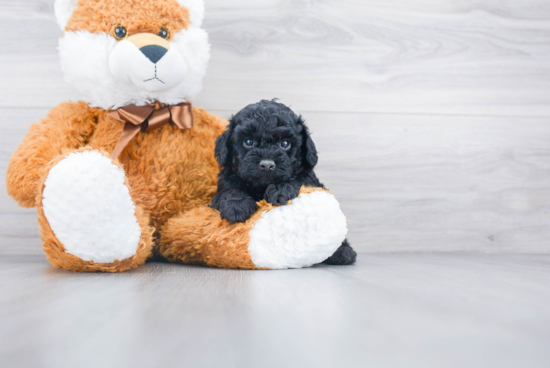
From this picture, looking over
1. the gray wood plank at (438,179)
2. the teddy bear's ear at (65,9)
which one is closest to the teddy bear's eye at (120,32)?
the teddy bear's ear at (65,9)

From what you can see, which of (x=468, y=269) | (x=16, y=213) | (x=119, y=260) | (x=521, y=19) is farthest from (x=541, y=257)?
(x=16, y=213)

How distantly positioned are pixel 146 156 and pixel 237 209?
0.27 m

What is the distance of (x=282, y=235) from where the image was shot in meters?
0.76

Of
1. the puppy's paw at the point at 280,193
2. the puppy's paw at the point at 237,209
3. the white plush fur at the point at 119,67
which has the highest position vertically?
the white plush fur at the point at 119,67

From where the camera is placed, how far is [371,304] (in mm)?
546

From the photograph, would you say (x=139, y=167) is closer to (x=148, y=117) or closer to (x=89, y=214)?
(x=148, y=117)

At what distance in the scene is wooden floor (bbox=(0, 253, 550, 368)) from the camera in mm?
374

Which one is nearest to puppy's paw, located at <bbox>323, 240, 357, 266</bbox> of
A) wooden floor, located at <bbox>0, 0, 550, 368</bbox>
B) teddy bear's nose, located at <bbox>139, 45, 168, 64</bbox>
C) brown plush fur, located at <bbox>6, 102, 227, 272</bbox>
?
wooden floor, located at <bbox>0, 0, 550, 368</bbox>

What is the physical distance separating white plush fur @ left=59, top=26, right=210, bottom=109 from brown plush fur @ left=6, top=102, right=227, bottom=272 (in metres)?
0.06

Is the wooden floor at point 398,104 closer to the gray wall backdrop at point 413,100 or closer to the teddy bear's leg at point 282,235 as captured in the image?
the gray wall backdrop at point 413,100

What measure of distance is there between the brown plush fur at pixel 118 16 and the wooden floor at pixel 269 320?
509mm

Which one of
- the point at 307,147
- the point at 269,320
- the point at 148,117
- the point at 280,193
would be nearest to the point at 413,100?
the point at 307,147

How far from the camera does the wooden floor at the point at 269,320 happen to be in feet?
1.23

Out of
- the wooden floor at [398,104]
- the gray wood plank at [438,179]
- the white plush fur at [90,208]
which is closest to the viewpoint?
the white plush fur at [90,208]
